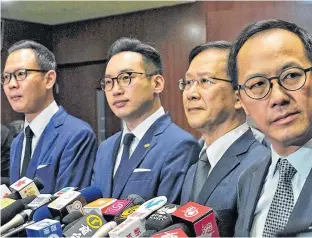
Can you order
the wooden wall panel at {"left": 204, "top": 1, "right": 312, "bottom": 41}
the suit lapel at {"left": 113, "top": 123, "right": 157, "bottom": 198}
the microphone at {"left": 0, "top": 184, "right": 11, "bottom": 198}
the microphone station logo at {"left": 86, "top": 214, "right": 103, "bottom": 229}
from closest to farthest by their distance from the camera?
1. the microphone station logo at {"left": 86, "top": 214, "right": 103, "bottom": 229}
2. the microphone at {"left": 0, "top": 184, "right": 11, "bottom": 198}
3. the suit lapel at {"left": 113, "top": 123, "right": 157, "bottom": 198}
4. the wooden wall panel at {"left": 204, "top": 1, "right": 312, "bottom": 41}

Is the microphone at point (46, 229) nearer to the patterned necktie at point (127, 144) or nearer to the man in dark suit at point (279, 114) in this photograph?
the man in dark suit at point (279, 114)

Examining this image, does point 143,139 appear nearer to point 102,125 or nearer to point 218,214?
point 218,214

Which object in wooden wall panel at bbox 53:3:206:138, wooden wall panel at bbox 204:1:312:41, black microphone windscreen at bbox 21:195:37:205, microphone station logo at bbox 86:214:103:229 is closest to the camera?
microphone station logo at bbox 86:214:103:229

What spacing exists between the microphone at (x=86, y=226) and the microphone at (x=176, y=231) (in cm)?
14

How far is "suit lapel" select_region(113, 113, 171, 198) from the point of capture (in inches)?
52.3

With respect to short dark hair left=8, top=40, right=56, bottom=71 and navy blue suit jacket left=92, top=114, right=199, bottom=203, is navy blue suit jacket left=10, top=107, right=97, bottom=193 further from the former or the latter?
short dark hair left=8, top=40, right=56, bottom=71

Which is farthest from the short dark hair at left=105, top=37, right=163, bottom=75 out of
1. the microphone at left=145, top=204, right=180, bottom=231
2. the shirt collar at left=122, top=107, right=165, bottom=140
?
the microphone at left=145, top=204, right=180, bottom=231

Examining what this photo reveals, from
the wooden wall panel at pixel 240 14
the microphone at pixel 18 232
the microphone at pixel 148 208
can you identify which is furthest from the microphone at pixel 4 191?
the wooden wall panel at pixel 240 14

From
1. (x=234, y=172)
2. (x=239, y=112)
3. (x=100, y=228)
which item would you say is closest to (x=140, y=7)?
(x=239, y=112)

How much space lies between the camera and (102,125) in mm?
2393

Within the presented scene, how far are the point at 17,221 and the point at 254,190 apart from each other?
0.50 meters

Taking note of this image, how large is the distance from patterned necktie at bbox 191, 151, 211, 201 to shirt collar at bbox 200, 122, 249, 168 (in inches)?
0.7

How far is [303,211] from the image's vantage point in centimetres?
80

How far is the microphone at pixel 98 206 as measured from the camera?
3.22 ft
